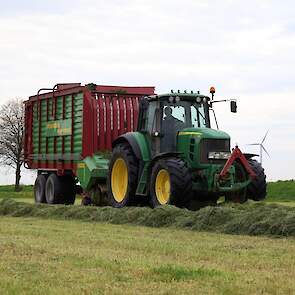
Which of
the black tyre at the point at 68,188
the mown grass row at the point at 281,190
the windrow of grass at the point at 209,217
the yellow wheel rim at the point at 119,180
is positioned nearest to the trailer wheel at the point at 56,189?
the black tyre at the point at 68,188

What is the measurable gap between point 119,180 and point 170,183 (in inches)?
112

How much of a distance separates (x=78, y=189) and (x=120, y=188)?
173 inches

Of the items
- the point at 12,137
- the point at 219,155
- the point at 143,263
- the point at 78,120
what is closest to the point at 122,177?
the point at 219,155

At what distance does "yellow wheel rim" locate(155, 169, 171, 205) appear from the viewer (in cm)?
1422

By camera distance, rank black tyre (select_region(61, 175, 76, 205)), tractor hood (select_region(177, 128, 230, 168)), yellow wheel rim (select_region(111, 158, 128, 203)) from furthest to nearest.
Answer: black tyre (select_region(61, 175, 76, 205)) < yellow wheel rim (select_region(111, 158, 128, 203)) < tractor hood (select_region(177, 128, 230, 168))

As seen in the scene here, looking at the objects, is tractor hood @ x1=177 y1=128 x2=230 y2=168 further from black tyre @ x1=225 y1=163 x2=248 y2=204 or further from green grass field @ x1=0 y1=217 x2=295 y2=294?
green grass field @ x1=0 y1=217 x2=295 y2=294

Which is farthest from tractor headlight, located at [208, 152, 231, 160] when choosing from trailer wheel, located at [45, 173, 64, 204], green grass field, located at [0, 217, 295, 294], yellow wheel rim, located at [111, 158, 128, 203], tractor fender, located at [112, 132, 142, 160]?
trailer wheel, located at [45, 173, 64, 204]

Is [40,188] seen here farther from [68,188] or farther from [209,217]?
[209,217]

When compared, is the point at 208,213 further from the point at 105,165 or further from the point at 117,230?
the point at 105,165

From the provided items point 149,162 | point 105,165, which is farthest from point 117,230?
point 105,165

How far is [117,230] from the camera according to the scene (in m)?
11.7

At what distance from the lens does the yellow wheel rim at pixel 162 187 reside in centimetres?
1422

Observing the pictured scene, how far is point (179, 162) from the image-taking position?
1385cm

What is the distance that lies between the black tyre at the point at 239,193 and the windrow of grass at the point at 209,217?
1.05m
